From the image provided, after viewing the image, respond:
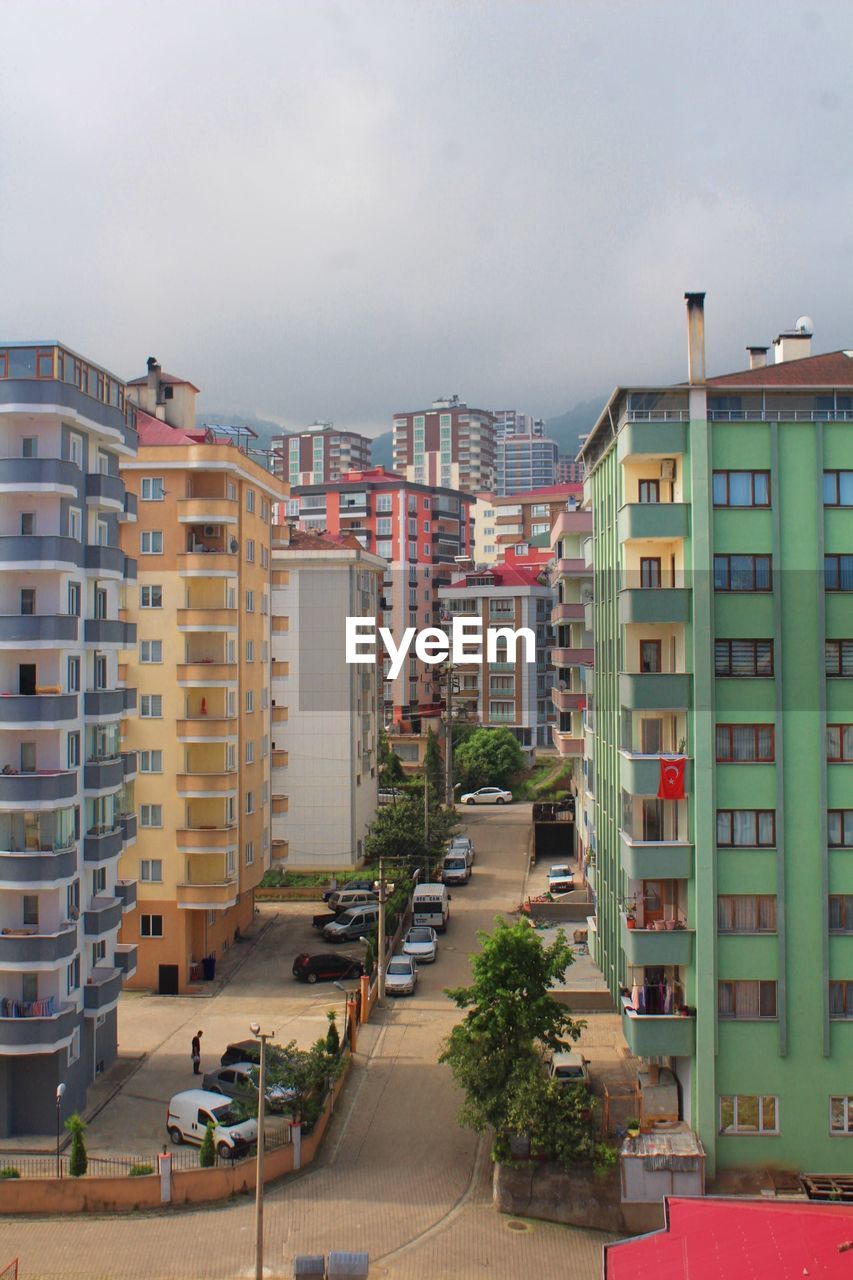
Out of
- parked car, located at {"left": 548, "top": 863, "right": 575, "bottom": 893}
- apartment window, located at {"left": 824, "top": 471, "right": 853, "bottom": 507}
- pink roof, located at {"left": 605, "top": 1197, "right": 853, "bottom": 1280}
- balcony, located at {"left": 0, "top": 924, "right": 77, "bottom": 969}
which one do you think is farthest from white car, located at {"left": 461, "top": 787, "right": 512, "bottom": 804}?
pink roof, located at {"left": 605, "top": 1197, "right": 853, "bottom": 1280}

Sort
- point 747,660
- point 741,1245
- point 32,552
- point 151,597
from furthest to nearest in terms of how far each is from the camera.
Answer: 1. point 151,597
2. point 32,552
3. point 747,660
4. point 741,1245

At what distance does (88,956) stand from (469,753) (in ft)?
138

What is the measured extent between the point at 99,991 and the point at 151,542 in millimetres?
15274

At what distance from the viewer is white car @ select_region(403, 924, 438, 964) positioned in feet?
128

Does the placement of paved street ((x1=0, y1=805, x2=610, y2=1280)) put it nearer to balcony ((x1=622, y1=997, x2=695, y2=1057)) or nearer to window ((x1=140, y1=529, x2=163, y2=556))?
balcony ((x1=622, y1=997, x2=695, y2=1057))

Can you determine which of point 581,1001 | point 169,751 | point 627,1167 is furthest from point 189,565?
point 627,1167

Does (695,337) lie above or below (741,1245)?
above

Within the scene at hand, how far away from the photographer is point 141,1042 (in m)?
31.7

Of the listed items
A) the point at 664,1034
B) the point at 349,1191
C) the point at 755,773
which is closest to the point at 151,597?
the point at 349,1191

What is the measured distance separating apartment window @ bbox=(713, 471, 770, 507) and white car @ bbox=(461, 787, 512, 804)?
45074 mm

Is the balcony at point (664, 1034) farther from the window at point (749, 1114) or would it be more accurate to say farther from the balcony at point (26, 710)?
the balcony at point (26, 710)

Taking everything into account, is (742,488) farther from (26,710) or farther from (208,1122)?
(208,1122)

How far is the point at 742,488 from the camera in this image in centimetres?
2344

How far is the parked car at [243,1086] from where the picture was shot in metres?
25.2
